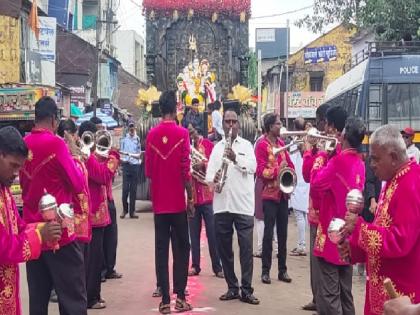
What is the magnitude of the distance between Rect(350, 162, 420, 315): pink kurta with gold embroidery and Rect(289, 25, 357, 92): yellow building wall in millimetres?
37275

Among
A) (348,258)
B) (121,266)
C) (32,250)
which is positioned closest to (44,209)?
(32,250)

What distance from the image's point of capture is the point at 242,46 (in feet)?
116

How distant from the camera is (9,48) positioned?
2152 centimetres

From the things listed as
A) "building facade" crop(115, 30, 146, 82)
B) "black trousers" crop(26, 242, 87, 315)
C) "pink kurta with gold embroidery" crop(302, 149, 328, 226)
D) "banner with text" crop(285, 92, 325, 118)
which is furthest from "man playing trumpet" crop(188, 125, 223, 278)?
"building facade" crop(115, 30, 146, 82)

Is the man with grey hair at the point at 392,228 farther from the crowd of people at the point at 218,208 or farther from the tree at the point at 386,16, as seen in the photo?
the tree at the point at 386,16

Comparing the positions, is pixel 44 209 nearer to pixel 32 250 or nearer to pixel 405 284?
pixel 32 250

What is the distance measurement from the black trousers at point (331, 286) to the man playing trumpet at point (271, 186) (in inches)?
102

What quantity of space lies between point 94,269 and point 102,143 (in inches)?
56.7

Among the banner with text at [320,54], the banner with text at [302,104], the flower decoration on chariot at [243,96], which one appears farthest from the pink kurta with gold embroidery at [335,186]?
the banner with text at [320,54]

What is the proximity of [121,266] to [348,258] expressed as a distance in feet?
20.8

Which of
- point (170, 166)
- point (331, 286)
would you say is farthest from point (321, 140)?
point (170, 166)

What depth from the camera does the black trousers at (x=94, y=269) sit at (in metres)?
7.76

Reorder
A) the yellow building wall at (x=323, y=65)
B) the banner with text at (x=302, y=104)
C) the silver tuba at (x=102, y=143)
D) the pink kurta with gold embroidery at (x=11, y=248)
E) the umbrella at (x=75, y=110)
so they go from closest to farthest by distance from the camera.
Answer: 1. the pink kurta with gold embroidery at (x=11, y=248)
2. the silver tuba at (x=102, y=143)
3. the umbrella at (x=75, y=110)
4. the banner with text at (x=302, y=104)
5. the yellow building wall at (x=323, y=65)

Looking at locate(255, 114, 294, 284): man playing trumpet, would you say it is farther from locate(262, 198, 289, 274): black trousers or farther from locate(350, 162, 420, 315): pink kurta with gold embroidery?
locate(350, 162, 420, 315): pink kurta with gold embroidery
